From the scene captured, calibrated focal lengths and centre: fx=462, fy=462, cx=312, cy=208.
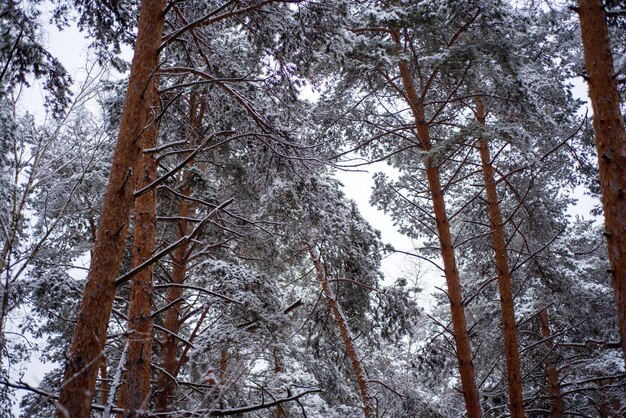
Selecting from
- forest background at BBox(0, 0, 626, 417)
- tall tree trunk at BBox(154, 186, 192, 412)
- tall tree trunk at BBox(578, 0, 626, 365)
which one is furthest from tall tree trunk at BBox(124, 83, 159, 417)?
tall tree trunk at BBox(578, 0, 626, 365)

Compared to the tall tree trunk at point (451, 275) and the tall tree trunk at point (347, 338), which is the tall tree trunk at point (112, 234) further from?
the tall tree trunk at point (347, 338)

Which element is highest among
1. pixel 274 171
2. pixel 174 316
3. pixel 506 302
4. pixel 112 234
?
pixel 274 171

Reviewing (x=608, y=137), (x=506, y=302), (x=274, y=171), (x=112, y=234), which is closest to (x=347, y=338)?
(x=506, y=302)

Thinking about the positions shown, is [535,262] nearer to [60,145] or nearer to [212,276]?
[212,276]

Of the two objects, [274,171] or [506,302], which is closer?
[274,171]

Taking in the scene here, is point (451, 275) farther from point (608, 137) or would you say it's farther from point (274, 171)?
point (608, 137)

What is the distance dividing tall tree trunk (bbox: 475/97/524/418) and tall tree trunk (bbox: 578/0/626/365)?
2.72 m

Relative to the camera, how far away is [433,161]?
6.63m

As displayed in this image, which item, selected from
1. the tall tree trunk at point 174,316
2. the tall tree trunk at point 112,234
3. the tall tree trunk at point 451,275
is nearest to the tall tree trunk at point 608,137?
the tall tree trunk at point 451,275

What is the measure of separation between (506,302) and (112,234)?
6790 millimetres

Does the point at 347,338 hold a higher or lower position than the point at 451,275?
lower

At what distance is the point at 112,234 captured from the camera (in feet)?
11.3

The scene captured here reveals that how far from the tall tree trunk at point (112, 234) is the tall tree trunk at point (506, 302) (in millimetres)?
5006

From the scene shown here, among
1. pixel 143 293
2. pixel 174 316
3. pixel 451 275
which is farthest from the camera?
pixel 174 316
